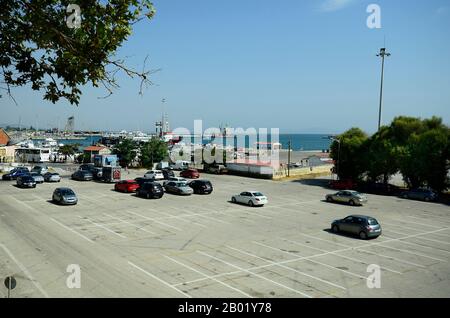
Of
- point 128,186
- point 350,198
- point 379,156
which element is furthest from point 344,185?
point 128,186

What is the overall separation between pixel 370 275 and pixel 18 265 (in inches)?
561

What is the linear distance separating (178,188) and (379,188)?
22274mm

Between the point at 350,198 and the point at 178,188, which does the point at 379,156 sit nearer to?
the point at 350,198

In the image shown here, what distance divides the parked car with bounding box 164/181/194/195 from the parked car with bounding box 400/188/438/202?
21726 millimetres

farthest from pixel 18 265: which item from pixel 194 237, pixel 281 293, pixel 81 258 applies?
pixel 281 293

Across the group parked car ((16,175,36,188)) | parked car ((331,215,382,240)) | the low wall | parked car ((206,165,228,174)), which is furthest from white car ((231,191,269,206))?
parked car ((206,165,228,174))

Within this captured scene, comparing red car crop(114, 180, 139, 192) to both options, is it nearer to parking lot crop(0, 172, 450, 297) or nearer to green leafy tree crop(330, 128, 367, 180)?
parking lot crop(0, 172, 450, 297)

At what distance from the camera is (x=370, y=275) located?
1603 cm

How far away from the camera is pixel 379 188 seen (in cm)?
4394

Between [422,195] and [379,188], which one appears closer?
[422,195]

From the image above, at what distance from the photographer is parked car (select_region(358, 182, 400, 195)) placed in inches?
1715

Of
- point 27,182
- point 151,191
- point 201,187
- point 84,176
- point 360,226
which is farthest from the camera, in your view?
point 84,176
